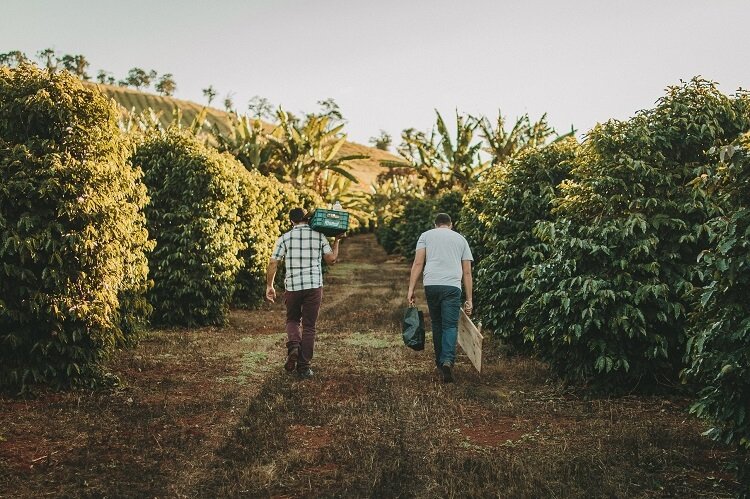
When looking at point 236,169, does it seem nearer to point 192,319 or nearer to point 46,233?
point 192,319

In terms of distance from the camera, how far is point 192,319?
40.6 feet

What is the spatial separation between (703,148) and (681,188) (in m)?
0.60

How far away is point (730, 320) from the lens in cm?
442

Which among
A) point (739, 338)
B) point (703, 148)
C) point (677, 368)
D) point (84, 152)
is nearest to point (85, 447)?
point (84, 152)

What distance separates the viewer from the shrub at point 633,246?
23.3ft

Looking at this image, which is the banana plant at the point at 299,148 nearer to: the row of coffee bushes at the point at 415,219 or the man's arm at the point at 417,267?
the row of coffee bushes at the point at 415,219

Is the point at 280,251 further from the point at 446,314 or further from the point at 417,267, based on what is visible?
the point at 446,314

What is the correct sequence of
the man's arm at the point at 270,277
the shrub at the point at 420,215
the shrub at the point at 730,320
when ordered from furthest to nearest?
1. the shrub at the point at 420,215
2. the man's arm at the point at 270,277
3. the shrub at the point at 730,320

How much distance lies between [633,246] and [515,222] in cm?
288

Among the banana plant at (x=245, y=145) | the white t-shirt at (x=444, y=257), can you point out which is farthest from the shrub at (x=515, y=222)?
the banana plant at (x=245, y=145)

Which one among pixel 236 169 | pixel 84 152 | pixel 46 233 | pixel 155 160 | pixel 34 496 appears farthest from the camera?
pixel 236 169

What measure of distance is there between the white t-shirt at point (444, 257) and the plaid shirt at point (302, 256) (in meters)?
1.30

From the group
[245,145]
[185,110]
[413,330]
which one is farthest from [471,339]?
[185,110]

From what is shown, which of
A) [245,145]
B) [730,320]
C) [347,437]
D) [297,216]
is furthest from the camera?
[245,145]
